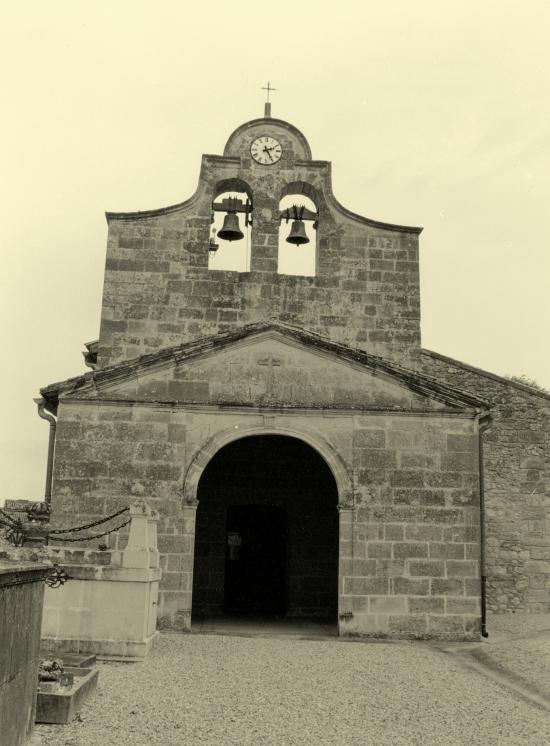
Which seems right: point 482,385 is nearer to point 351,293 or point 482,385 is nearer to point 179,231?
point 351,293

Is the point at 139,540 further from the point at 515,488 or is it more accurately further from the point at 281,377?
the point at 515,488

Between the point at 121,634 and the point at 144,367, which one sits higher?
the point at 144,367

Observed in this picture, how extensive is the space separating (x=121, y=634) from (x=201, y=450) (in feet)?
11.6

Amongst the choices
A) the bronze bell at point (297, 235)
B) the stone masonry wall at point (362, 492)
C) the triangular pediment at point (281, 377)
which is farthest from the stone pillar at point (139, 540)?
the bronze bell at point (297, 235)

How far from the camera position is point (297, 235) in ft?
51.4

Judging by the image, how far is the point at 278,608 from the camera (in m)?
16.6

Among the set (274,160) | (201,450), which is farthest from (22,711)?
(274,160)

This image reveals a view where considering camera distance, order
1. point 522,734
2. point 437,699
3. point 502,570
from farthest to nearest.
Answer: point 502,570 → point 437,699 → point 522,734

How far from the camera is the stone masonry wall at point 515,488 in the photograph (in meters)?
18.3

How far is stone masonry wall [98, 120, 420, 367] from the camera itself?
631 inches

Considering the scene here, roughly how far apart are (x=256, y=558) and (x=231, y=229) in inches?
246

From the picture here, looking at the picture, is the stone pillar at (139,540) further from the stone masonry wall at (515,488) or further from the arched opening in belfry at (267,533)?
the stone masonry wall at (515,488)

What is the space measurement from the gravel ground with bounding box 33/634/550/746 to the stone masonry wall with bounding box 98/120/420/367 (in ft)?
22.6

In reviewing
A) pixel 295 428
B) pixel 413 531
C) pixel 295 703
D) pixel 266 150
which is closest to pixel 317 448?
pixel 295 428
